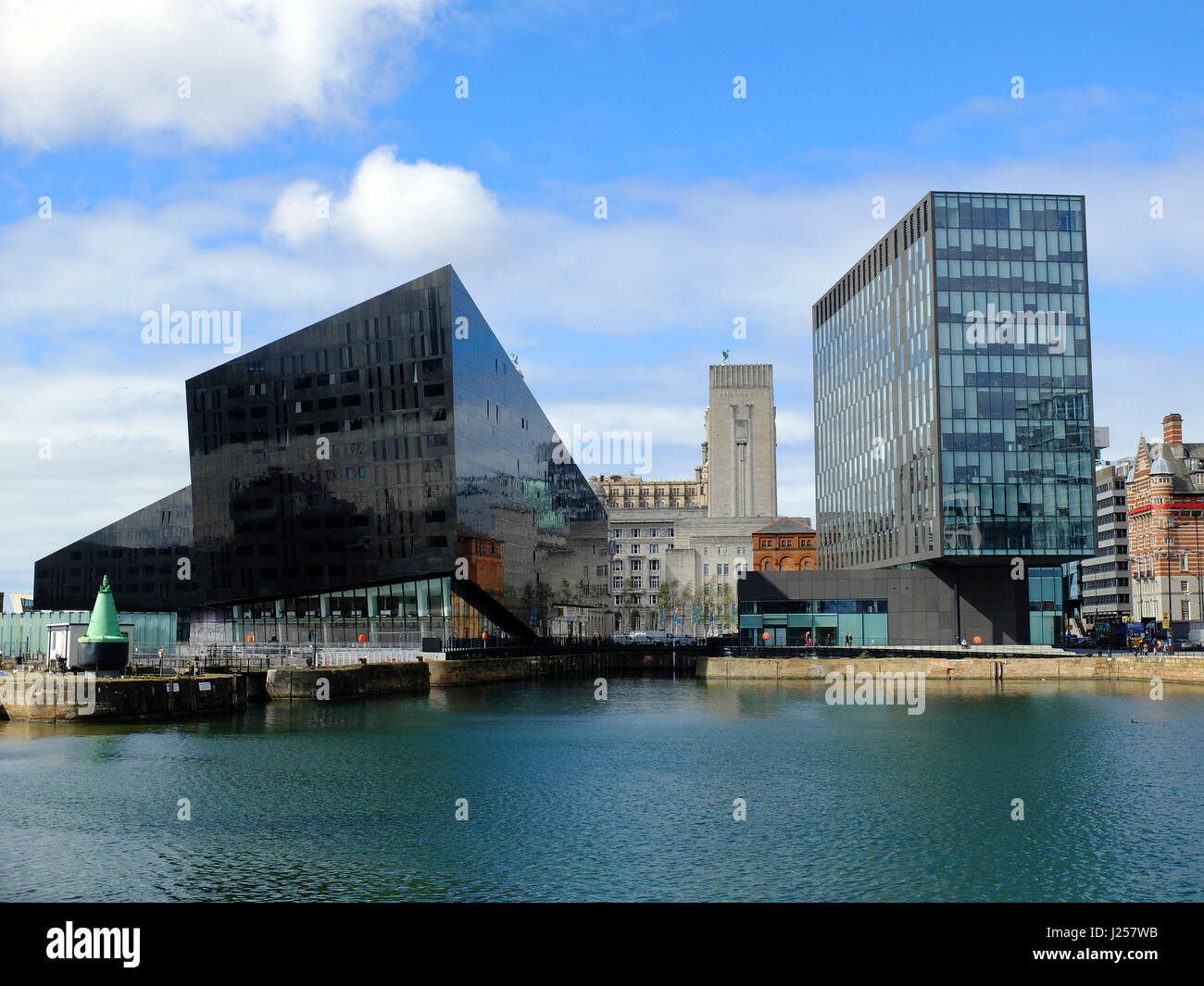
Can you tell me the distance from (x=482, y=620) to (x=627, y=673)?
73.8 ft

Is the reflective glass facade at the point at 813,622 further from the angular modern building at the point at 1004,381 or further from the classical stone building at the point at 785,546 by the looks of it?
the classical stone building at the point at 785,546

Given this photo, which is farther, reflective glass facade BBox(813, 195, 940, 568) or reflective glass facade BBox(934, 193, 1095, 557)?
reflective glass facade BBox(813, 195, 940, 568)

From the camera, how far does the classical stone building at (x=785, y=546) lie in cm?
19688

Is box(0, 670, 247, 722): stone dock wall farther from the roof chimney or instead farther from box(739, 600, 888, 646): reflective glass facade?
the roof chimney

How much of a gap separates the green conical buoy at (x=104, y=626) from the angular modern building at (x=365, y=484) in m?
32.9

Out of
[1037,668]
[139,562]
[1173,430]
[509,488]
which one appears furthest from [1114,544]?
[139,562]

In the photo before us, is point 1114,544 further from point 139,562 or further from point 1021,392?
point 139,562

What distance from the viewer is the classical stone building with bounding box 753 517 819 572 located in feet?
646

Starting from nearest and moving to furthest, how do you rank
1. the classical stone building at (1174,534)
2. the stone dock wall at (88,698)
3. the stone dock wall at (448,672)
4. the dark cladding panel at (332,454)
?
the stone dock wall at (88,698) → the stone dock wall at (448,672) → the dark cladding panel at (332,454) → the classical stone building at (1174,534)

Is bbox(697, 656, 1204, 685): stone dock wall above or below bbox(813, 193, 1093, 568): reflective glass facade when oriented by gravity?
below

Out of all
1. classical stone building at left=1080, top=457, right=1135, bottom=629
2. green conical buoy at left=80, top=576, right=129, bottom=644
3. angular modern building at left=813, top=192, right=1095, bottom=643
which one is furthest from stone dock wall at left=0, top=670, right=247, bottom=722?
classical stone building at left=1080, top=457, right=1135, bottom=629

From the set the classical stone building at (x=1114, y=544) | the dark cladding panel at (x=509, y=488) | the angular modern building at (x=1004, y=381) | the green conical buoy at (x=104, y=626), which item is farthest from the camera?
the classical stone building at (x=1114, y=544)

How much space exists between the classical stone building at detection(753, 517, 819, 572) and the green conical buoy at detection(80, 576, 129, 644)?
146 meters

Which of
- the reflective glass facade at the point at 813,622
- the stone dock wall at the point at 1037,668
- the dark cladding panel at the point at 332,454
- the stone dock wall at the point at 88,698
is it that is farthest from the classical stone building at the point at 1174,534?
the stone dock wall at the point at 88,698
